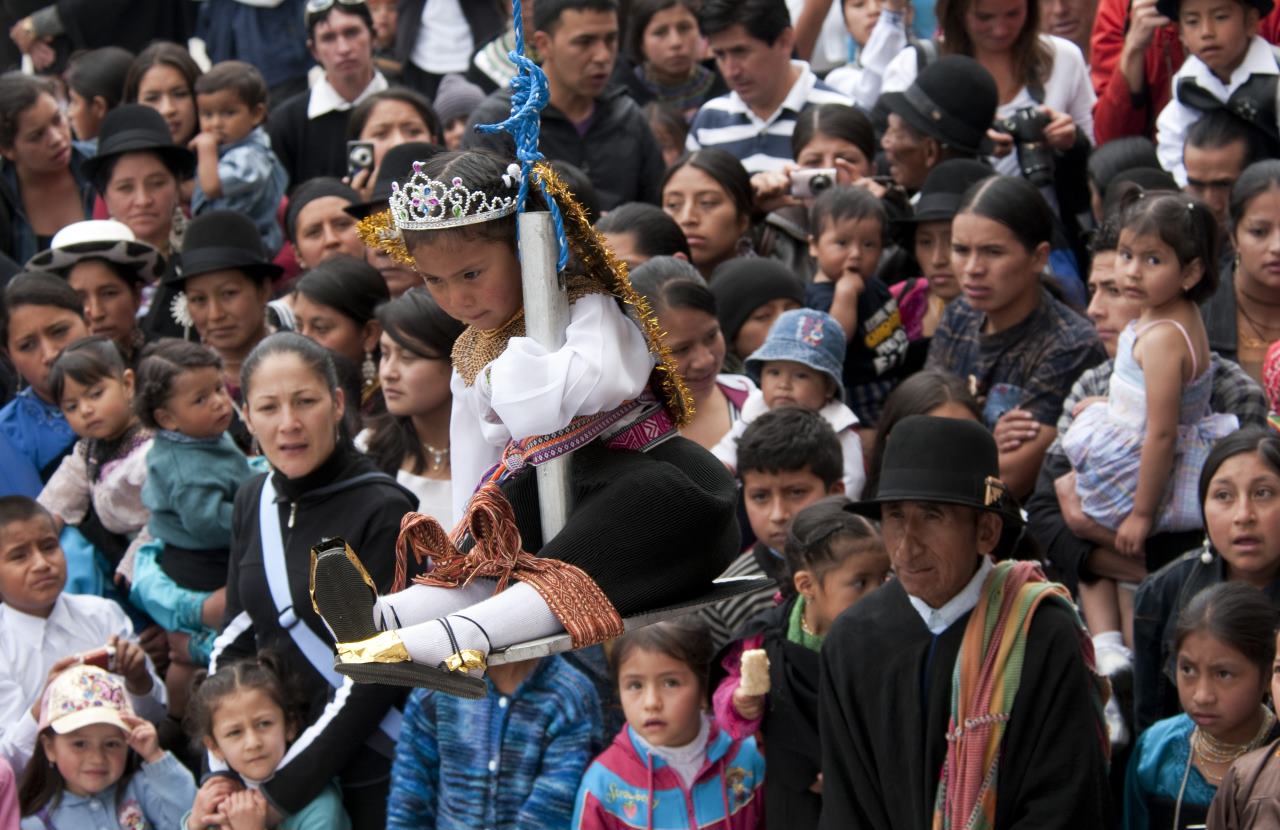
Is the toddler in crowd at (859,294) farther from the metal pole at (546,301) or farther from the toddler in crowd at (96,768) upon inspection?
the metal pole at (546,301)

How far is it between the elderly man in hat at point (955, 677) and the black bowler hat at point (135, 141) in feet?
14.0

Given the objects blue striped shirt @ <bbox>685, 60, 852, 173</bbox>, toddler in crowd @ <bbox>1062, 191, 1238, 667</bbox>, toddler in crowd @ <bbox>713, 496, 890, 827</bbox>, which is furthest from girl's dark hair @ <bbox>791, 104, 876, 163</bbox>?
toddler in crowd @ <bbox>713, 496, 890, 827</bbox>

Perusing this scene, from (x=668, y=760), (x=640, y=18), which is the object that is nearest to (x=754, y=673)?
(x=668, y=760)

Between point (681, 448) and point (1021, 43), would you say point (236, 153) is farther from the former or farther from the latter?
point (681, 448)

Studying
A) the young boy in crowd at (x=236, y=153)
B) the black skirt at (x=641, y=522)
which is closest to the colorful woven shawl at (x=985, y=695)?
the black skirt at (x=641, y=522)

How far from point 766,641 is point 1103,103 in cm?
335

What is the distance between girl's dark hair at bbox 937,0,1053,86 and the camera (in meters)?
7.43

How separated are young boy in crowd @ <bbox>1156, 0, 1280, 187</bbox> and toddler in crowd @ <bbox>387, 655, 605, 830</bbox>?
3.11 metres

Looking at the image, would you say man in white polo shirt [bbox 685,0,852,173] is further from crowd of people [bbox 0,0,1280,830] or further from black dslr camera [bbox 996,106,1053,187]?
black dslr camera [bbox 996,106,1053,187]

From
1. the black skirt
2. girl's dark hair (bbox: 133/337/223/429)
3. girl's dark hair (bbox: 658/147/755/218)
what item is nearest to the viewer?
the black skirt

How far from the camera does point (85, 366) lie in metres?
6.46

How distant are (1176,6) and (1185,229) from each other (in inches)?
78.2

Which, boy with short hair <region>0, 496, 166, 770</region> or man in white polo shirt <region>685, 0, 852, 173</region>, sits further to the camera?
man in white polo shirt <region>685, 0, 852, 173</region>

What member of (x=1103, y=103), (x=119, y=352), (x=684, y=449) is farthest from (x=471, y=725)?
(x=1103, y=103)
